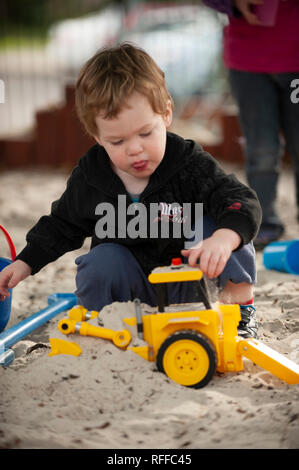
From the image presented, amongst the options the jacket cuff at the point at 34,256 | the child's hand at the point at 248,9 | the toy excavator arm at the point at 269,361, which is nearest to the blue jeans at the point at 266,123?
the child's hand at the point at 248,9

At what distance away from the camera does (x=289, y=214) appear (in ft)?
13.7

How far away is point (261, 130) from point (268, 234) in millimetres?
571

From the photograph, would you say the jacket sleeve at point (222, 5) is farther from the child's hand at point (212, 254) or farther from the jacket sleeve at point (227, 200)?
the child's hand at point (212, 254)

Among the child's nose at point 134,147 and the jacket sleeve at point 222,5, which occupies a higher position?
the jacket sleeve at point 222,5

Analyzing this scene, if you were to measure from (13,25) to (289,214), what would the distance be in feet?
59.5

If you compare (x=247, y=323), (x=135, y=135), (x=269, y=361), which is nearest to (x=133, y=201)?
(x=135, y=135)

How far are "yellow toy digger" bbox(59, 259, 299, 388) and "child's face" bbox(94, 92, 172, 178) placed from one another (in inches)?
15.1

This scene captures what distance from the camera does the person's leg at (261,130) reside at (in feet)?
11.0

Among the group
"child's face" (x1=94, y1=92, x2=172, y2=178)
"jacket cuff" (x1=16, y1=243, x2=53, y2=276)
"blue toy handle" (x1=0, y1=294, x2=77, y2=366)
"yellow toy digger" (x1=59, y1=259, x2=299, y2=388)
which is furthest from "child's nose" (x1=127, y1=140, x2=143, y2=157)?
"blue toy handle" (x1=0, y1=294, x2=77, y2=366)

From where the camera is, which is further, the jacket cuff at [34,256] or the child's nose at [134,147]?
the jacket cuff at [34,256]

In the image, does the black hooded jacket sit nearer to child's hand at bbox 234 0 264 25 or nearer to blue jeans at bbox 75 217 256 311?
blue jeans at bbox 75 217 256 311

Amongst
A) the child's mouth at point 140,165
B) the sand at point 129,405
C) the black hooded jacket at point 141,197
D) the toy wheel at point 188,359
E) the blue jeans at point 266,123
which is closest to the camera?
the sand at point 129,405

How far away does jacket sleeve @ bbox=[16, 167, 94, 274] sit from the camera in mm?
2168

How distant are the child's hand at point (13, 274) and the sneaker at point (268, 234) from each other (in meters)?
1.64
